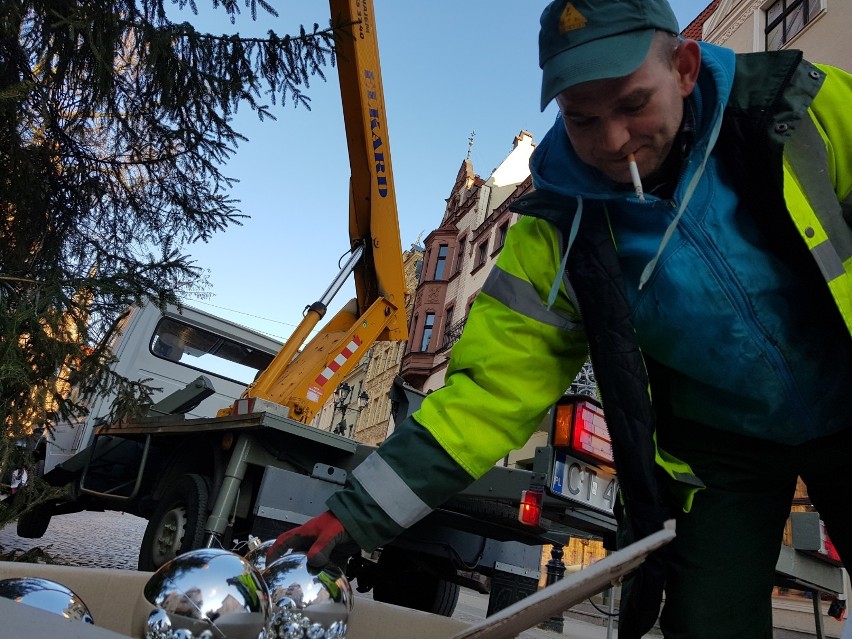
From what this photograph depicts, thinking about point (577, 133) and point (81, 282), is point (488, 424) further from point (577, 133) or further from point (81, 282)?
point (81, 282)

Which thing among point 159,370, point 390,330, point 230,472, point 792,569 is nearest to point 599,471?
point 792,569

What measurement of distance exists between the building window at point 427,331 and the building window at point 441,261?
1.95 meters

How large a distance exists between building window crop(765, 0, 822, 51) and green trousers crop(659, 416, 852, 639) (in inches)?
598

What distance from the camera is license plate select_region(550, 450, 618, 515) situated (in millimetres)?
3484

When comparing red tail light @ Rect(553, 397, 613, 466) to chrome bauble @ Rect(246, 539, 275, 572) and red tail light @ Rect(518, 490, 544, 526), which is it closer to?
red tail light @ Rect(518, 490, 544, 526)

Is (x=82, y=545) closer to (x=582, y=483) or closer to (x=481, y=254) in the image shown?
(x=582, y=483)

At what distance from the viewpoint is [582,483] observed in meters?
3.63

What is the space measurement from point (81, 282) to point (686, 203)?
343cm

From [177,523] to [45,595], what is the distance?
3498mm

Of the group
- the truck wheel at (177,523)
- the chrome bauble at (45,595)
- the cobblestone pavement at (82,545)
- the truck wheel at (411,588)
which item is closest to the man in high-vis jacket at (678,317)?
the chrome bauble at (45,595)

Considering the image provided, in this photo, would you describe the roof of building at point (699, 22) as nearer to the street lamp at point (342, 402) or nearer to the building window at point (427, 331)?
the street lamp at point (342, 402)

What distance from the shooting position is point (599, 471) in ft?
12.1

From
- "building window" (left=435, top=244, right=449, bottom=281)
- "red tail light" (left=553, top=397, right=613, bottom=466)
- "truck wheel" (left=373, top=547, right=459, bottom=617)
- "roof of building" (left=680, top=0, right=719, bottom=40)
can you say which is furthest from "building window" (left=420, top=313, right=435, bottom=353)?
"red tail light" (left=553, top=397, right=613, bottom=466)

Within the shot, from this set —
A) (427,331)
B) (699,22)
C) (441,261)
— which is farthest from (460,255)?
(699,22)
